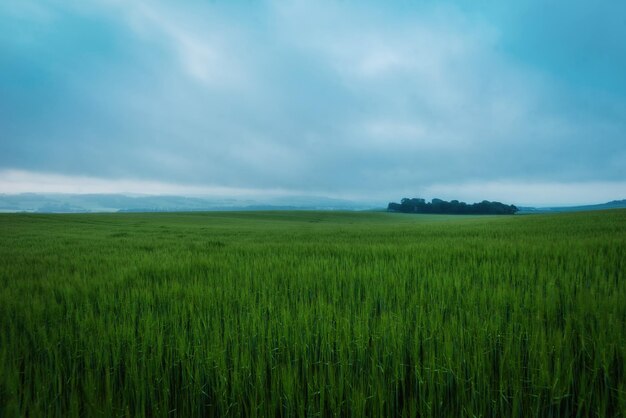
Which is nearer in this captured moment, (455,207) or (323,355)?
(323,355)

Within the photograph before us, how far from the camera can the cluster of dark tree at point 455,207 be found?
90.9 metres

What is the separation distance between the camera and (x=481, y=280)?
12.7 ft

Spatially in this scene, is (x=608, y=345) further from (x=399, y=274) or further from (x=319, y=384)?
(x=399, y=274)

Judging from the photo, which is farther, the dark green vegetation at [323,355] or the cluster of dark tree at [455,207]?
the cluster of dark tree at [455,207]

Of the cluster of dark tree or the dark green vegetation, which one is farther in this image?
the cluster of dark tree

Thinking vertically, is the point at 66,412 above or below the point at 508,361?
below

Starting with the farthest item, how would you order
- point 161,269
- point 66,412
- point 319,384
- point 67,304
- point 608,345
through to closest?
point 161,269 → point 67,304 → point 608,345 → point 319,384 → point 66,412

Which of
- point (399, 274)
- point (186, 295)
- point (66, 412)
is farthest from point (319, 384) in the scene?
point (399, 274)

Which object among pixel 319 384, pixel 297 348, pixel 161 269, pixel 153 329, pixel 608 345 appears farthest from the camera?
pixel 161 269

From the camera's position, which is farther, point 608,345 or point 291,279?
point 291,279

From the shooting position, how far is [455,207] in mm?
94625

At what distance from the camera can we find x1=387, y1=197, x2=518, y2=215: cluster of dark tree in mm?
90938

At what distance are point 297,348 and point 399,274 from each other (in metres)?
2.55

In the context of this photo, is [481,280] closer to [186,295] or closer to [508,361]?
[508,361]
